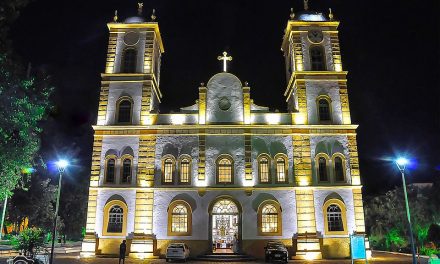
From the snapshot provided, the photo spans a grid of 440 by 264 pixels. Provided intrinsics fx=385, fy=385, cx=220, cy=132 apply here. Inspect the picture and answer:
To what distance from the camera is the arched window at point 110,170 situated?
92.2 ft

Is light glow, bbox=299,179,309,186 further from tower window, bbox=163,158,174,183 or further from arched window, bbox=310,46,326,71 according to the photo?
tower window, bbox=163,158,174,183

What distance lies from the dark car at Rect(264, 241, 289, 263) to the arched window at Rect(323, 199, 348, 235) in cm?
430

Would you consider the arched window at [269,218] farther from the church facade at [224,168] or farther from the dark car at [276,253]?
the dark car at [276,253]

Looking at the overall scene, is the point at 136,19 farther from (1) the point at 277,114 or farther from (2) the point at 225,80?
(1) the point at 277,114

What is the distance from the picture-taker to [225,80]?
99.2ft

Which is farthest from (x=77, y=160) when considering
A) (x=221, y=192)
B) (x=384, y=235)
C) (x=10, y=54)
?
(x=384, y=235)

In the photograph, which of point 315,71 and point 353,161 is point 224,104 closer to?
point 315,71

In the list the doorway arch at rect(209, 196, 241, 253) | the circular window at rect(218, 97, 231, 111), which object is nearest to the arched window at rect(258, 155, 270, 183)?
the doorway arch at rect(209, 196, 241, 253)

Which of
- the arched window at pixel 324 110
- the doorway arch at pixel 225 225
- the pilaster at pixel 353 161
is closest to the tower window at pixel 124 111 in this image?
the doorway arch at pixel 225 225

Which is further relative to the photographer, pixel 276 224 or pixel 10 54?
pixel 276 224

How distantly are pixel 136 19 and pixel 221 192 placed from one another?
1609 cm

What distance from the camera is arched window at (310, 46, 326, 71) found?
31078 millimetres

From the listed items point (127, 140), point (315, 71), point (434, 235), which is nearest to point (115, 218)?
point (127, 140)

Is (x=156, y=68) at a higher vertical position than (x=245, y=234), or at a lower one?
higher
